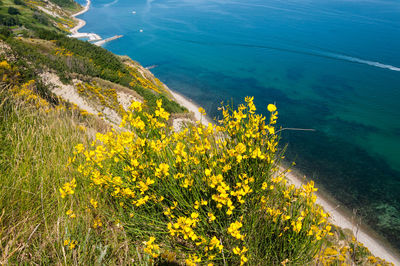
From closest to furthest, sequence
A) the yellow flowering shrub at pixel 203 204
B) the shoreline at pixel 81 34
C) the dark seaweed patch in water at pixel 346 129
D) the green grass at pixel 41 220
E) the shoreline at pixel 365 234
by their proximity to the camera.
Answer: the green grass at pixel 41 220 → the yellow flowering shrub at pixel 203 204 → the shoreline at pixel 365 234 → the dark seaweed patch in water at pixel 346 129 → the shoreline at pixel 81 34

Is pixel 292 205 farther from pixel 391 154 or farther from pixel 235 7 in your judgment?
pixel 235 7

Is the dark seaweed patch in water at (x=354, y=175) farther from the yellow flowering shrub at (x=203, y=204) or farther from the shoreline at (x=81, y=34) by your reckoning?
the shoreline at (x=81, y=34)

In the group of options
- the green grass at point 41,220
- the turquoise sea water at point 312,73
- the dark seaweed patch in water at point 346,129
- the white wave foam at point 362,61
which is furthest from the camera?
the white wave foam at point 362,61

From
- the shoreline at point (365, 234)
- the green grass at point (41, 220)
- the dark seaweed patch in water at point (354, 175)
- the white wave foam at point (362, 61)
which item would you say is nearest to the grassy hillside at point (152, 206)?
the green grass at point (41, 220)

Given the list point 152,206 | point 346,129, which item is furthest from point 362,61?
point 152,206

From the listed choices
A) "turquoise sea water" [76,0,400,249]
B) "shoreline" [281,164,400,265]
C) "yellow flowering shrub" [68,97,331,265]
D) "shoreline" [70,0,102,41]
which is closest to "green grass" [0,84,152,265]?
"yellow flowering shrub" [68,97,331,265]

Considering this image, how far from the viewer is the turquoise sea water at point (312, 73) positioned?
63.3 ft

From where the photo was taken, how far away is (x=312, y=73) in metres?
41.2

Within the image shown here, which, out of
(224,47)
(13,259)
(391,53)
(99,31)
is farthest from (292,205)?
(99,31)

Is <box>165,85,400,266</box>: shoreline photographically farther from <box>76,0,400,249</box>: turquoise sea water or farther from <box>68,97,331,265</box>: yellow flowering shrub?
<box>68,97,331,265</box>: yellow flowering shrub

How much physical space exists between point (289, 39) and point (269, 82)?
2785 centimetres

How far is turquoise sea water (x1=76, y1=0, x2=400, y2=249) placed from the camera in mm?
19281

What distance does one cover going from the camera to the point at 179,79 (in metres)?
38.8

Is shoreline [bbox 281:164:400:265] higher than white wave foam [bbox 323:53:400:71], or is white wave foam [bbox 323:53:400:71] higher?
white wave foam [bbox 323:53:400:71]
